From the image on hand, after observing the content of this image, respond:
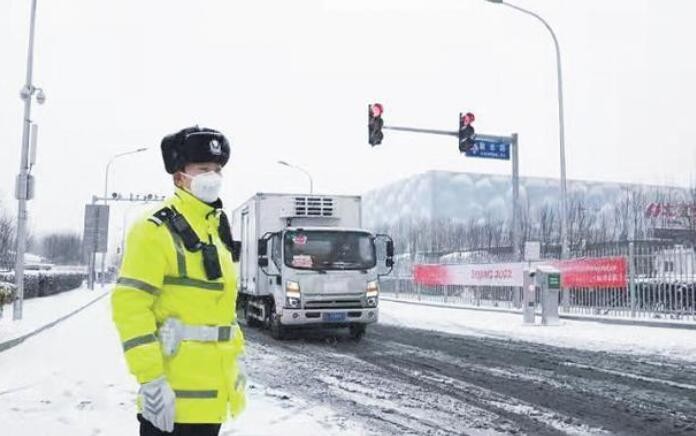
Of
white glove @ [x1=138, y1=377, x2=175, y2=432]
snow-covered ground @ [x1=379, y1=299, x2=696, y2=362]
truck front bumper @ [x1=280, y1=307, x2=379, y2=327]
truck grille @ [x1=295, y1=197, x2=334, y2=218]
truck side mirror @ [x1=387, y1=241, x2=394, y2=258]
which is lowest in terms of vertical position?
snow-covered ground @ [x1=379, y1=299, x2=696, y2=362]

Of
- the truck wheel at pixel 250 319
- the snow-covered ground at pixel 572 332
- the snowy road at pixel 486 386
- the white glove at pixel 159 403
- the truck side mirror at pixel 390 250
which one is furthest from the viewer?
the truck wheel at pixel 250 319

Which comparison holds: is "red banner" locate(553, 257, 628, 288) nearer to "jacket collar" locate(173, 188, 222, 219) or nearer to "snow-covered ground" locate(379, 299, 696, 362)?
"snow-covered ground" locate(379, 299, 696, 362)

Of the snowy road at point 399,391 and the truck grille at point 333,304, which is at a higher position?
the truck grille at point 333,304

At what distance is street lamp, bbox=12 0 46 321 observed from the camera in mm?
18297

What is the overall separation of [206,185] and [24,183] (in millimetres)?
17762

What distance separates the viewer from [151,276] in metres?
2.63

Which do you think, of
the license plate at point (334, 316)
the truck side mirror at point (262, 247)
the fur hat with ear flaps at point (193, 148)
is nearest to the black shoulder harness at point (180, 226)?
the fur hat with ear flaps at point (193, 148)

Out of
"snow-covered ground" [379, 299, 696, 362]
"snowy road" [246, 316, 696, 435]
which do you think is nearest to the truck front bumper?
"snowy road" [246, 316, 696, 435]

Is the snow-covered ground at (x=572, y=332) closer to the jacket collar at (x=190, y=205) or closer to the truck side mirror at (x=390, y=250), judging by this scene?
the truck side mirror at (x=390, y=250)

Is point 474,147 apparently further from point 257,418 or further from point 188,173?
point 188,173

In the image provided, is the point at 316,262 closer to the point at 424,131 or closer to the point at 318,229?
the point at 318,229

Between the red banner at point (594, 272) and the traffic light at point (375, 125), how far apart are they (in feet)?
23.0

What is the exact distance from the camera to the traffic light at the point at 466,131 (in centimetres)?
2056

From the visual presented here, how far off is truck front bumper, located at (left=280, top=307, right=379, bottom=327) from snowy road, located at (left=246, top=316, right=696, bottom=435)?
51 centimetres
